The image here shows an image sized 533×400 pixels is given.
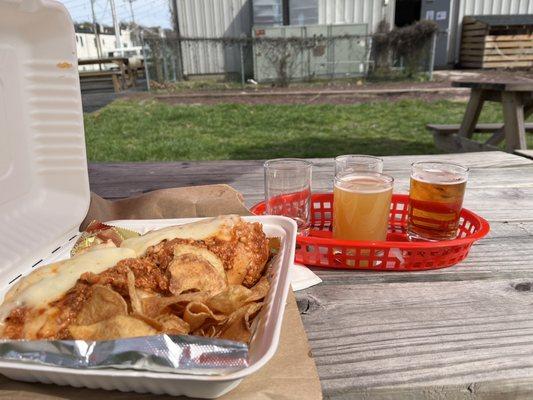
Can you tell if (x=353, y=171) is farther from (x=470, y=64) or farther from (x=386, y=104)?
(x=470, y=64)

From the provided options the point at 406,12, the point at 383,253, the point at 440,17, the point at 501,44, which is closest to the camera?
the point at 383,253

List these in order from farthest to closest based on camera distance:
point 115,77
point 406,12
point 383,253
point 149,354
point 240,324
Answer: point 406,12
point 115,77
point 383,253
point 240,324
point 149,354

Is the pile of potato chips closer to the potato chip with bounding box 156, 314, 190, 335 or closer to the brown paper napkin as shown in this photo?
the potato chip with bounding box 156, 314, 190, 335

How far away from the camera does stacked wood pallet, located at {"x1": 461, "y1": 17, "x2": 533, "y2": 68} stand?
504 inches

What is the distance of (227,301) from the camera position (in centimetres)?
80

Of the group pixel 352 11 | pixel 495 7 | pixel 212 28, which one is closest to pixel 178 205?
pixel 212 28

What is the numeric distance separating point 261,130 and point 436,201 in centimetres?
519

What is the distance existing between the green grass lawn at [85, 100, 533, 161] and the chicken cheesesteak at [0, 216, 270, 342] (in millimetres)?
4034

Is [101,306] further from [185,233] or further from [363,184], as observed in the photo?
[363,184]

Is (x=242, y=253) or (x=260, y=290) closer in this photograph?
(x=260, y=290)

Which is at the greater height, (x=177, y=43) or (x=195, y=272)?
(x=177, y=43)

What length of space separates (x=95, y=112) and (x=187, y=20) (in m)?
6.18

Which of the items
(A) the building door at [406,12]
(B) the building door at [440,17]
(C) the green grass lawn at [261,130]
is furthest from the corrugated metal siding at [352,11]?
(C) the green grass lawn at [261,130]

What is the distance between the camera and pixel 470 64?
13766mm
